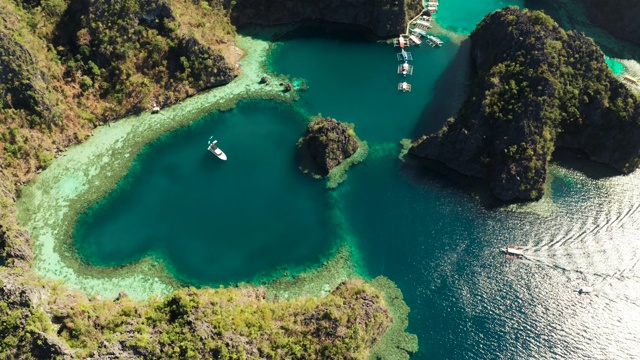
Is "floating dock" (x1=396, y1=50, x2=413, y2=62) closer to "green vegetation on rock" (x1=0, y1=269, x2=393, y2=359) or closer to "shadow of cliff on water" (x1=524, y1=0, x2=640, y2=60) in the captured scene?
"shadow of cliff on water" (x1=524, y1=0, x2=640, y2=60)

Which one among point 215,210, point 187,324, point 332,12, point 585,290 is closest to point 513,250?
point 585,290

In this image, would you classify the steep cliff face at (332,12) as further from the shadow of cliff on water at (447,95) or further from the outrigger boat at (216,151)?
the outrigger boat at (216,151)

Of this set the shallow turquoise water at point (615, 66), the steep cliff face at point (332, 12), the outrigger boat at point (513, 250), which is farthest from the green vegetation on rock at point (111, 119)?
the shallow turquoise water at point (615, 66)

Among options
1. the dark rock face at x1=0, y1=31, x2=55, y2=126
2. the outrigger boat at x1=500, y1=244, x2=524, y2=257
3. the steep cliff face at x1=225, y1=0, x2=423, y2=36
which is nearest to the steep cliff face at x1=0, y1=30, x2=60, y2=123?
the dark rock face at x1=0, y1=31, x2=55, y2=126

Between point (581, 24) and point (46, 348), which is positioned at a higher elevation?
point (581, 24)

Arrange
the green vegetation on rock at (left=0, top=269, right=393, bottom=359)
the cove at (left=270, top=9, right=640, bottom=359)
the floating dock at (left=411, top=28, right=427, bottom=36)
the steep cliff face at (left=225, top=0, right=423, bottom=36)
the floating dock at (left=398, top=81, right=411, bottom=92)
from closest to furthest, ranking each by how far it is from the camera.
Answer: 1. the green vegetation on rock at (left=0, top=269, right=393, bottom=359)
2. the cove at (left=270, top=9, right=640, bottom=359)
3. the floating dock at (left=398, top=81, right=411, bottom=92)
4. the steep cliff face at (left=225, top=0, right=423, bottom=36)
5. the floating dock at (left=411, top=28, right=427, bottom=36)

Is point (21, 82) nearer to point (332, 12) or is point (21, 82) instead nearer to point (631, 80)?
point (332, 12)
